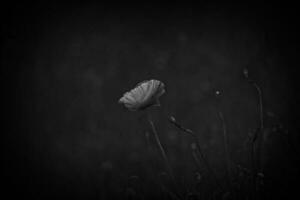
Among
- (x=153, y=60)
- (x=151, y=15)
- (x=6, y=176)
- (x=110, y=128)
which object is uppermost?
(x=151, y=15)

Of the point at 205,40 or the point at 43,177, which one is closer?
the point at 43,177

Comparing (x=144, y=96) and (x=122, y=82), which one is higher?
(x=144, y=96)

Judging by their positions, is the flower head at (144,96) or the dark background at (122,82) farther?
the dark background at (122,82)

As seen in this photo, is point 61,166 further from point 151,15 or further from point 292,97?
point 292,97

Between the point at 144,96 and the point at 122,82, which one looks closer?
the point at 144,96

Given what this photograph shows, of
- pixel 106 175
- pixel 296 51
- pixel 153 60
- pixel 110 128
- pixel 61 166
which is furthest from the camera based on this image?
pixel 153 60

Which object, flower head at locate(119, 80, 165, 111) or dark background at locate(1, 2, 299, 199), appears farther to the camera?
dark background at locate(1, 2, 299, 199)

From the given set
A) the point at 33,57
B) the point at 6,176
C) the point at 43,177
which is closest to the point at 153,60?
the point at 33,57

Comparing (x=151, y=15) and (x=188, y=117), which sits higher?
(x=151, y=15)
